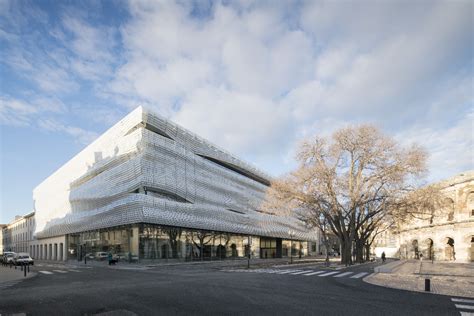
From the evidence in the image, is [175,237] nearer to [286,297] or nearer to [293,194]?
[293,194]

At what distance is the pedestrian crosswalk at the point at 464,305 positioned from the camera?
1070 centimetres

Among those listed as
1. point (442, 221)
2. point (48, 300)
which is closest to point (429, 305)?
point (48, 300)

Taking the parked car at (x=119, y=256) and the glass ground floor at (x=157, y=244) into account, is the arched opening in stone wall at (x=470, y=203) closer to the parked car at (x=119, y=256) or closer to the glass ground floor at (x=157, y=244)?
the glass ground floor at (x=157, y=244)

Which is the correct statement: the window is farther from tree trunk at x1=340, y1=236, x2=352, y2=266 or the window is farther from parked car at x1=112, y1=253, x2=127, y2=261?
tree trunk at x1=340, y1=236, x2=352, y2=266

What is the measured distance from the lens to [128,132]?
49.8 metres

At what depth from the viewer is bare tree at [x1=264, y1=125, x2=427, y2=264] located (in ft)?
110

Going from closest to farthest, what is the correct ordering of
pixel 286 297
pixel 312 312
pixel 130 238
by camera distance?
pixel 312 312
pixel 286 297
pixel 130 238

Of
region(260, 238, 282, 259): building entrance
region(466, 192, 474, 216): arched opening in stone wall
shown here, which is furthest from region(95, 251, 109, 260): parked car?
region(466, 192, 474, 216): arched opening in stone wall

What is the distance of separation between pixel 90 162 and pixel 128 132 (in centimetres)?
1385

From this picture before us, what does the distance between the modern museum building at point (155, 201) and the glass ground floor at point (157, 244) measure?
0.12m

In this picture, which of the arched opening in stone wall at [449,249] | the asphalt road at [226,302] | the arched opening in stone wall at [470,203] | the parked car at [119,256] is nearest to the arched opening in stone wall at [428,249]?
the arched opening in stone wall at [449,249]

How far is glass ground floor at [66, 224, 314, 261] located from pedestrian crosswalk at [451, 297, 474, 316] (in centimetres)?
2573

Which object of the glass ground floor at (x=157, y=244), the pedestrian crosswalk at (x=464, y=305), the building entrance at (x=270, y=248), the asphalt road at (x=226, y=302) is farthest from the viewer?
the building entrance at (x=270, y=248)

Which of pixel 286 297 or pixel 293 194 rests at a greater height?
pixel 293 194
